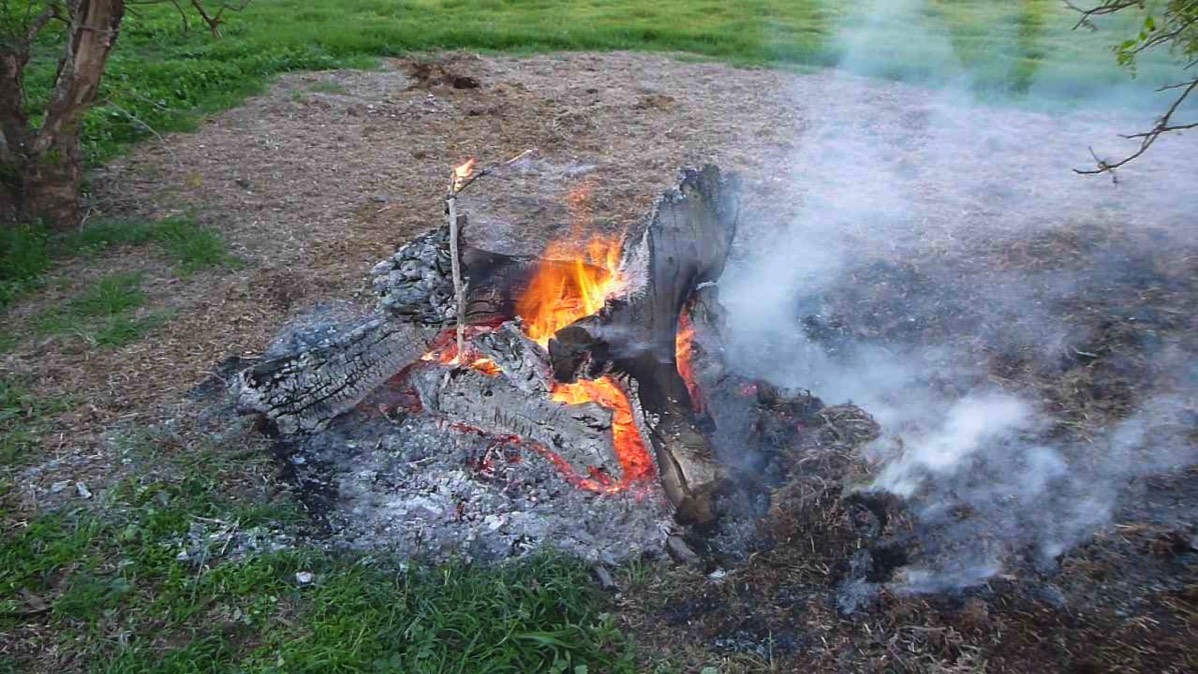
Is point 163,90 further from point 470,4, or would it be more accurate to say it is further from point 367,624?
point 367,624

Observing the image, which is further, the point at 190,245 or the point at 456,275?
the point at 190,245

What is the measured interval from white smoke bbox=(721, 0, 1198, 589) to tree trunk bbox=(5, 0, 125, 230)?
16.4ft

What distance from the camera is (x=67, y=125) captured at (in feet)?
21.1

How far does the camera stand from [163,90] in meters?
9.05

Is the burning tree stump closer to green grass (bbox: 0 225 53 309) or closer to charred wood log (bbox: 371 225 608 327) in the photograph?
charred wood log (bbox: 371 225 608 327)

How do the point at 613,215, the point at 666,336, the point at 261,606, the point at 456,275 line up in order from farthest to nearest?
the point at 613,215 → the point at 666,336 → the point at 456,275 → the point at 261,606

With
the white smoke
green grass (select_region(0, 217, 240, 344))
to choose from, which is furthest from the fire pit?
green grass (select_region(0, 217, 240, 344))

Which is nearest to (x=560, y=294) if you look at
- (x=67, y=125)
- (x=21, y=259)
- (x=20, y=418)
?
(x=20, y=418)

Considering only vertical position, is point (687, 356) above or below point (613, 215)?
above

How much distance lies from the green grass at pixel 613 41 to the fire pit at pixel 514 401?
5.17m

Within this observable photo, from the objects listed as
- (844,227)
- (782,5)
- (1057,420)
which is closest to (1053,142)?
(844,227)

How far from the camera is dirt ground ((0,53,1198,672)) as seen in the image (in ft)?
10.8

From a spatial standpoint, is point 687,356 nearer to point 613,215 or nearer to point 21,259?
point 613,215

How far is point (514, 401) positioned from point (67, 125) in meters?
4.72
